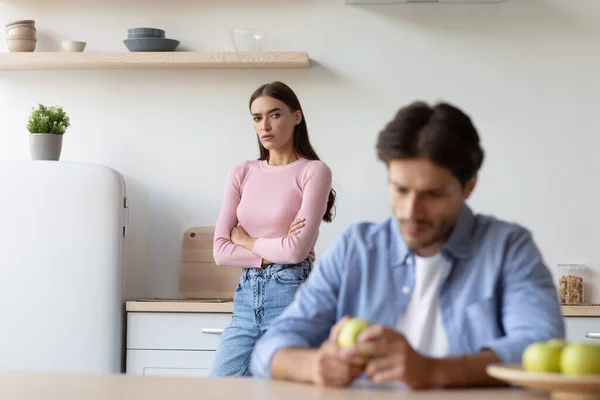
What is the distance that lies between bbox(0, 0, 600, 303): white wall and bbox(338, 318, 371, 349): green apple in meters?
2.46

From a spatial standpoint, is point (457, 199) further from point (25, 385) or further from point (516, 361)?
point (25, 385)

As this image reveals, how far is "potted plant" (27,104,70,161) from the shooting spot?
3.90 meters

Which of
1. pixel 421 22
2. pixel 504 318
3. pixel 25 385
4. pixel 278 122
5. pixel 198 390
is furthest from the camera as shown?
pixel 421 22

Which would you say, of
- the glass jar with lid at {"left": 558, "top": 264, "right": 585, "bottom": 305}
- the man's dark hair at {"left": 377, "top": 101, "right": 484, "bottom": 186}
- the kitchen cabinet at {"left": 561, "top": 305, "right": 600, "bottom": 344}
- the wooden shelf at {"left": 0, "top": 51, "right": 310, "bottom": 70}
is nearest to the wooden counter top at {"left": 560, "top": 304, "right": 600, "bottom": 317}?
the kitchen cabinet at {"left": 561, "top": 305, "right": 600, "bottom": 344}

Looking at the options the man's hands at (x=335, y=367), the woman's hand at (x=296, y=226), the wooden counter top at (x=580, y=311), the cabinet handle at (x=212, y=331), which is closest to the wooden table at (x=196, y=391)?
the man's hands at (x=335, y=367)

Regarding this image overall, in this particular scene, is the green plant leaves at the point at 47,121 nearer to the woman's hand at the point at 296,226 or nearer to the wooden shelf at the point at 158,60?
the wooden shelf at the point at 158,60

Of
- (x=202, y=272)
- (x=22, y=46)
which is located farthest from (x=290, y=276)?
(x=22, y=46)

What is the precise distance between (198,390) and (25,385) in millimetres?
328

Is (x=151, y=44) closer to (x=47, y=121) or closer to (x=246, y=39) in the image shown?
(x=246, y=39)

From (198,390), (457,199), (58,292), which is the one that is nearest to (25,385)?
(198,390)

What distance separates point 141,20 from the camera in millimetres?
4141

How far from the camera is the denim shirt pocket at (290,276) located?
9.58 feet

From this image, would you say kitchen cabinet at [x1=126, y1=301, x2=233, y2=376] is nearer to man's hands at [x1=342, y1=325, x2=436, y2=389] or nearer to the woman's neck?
the woman's neck

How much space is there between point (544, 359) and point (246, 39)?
2.76 meters
